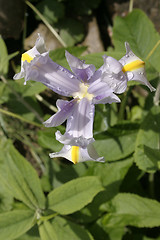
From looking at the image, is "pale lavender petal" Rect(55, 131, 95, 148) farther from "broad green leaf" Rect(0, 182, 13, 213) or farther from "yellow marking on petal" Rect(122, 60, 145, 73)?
"broad green leaf" Rect(0, 182, 13, 213)

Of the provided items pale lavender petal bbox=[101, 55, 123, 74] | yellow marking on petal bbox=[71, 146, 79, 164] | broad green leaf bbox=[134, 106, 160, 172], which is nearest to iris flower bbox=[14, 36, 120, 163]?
yellow marking on petal bbox=[71, 146, 79, 164]

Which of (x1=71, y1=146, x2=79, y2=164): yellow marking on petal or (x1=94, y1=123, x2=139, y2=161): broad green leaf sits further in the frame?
(x1=94, y1=123, x2=139, y2=161): broad green leaf

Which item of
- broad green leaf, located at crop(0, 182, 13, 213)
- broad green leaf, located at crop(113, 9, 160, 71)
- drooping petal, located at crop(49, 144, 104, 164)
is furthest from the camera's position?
broad green leaf, located at crop(0, 182, 13, 213)

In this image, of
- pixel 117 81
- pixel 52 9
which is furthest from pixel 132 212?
pixel 52 9

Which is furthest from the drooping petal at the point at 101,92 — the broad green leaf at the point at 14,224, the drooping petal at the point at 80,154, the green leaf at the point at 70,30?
the green leaf at the point at 70,30

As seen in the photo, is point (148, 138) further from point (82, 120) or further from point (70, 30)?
point (70, 30)

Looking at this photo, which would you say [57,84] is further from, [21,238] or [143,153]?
[21,238]

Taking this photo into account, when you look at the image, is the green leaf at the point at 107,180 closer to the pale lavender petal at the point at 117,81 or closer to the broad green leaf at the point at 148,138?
the broad green leaf at the point at 148,138
